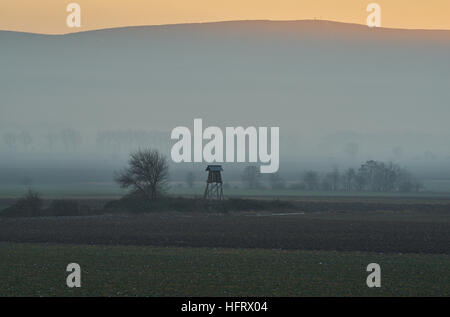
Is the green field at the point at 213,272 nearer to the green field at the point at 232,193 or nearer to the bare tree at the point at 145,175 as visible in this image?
the bare tree at the point at 145,175

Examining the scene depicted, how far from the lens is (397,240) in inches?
2035

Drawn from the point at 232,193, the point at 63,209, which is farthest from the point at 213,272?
the point at 232,193

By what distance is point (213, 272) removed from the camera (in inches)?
1395

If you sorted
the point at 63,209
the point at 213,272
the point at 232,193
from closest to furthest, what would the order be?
the point at 213,272
the point at 63,209
the point at 232,193

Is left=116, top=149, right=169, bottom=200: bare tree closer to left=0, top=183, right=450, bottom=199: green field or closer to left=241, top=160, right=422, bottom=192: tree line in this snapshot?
left=0, top=183, right=450, bottom=199: green field

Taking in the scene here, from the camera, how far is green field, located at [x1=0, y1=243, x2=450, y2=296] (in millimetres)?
30516

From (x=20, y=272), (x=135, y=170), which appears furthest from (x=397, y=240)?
(x=135, y=170)

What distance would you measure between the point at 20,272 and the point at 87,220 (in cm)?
3485

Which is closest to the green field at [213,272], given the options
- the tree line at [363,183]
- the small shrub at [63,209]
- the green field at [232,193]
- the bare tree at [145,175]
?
the small shrub at [63,209]

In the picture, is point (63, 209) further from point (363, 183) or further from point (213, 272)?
point (363, 183)

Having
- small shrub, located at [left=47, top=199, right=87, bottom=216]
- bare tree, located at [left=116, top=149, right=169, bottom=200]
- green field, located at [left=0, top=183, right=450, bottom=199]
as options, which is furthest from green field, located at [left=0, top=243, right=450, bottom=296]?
green field, located at [left=0, top=183, right=450, bottom=199]

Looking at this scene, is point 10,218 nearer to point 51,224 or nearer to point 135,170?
point 51,224

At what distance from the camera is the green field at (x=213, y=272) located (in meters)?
30.5

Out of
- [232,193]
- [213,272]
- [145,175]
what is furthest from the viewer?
[232,193]
